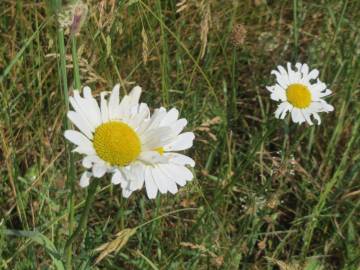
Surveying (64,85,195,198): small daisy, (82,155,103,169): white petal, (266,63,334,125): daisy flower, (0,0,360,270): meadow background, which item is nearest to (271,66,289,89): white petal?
(266,63,334,125): daisy flower

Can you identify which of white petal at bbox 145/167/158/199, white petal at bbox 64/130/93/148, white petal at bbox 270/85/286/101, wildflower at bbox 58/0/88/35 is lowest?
white petal at bbox 145/167/158/199

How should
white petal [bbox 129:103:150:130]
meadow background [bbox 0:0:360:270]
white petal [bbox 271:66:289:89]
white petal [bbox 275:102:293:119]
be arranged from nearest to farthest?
1. white petal [bbox 129:103:150:130]
2. meadow background [bbox 0:0:360:270]
3. white petal [bbox 275:102:293:119]
4. white petal [bbox 271:66:289:89]

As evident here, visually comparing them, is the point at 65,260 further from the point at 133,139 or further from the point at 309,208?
the point at 309,208

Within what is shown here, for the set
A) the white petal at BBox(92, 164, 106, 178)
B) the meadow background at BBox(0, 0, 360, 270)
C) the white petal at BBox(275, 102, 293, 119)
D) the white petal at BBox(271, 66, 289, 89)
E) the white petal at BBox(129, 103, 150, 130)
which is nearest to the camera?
the white petal at BBox(92, 164, 106, 178)

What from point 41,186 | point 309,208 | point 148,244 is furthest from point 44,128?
point 309,208

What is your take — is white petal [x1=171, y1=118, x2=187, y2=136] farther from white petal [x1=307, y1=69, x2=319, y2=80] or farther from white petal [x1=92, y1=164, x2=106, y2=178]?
white petal [x1=307, y1=69, x2=319, y2=80]

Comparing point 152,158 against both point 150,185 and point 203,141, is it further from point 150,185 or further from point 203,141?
point 203,141

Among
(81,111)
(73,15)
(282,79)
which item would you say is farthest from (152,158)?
(282,79)

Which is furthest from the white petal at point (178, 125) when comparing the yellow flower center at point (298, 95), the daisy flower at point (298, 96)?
the yellow flower center at point (298, 95)
